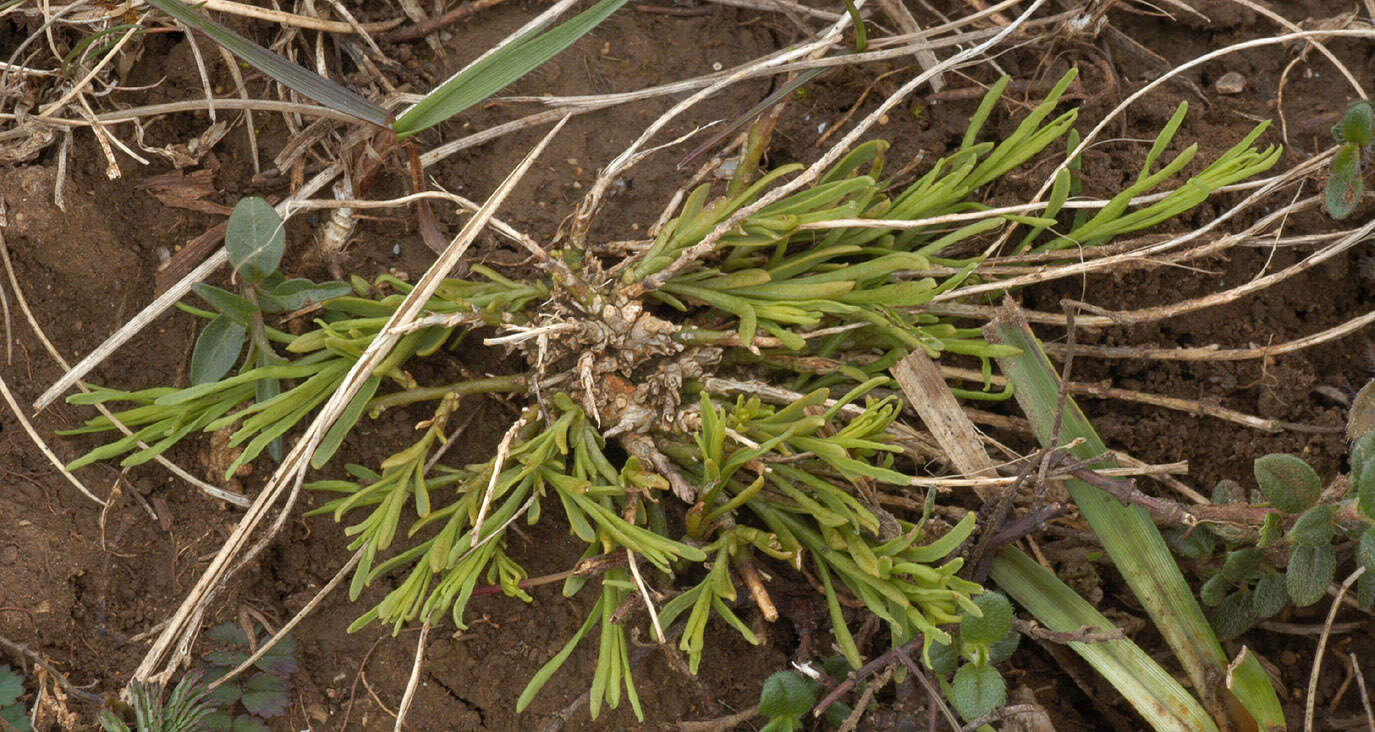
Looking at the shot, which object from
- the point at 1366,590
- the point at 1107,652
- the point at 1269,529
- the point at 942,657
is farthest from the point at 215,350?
the point at 1366,590

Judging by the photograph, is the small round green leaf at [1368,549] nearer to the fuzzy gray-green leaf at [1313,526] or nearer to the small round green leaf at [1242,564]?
the fuzzy gray-green leaf at [1313,526]

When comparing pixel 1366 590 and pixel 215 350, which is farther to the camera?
pixel 215 350

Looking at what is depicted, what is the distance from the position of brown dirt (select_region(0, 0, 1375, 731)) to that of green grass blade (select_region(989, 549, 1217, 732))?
17cm

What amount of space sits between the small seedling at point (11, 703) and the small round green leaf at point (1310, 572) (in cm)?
227

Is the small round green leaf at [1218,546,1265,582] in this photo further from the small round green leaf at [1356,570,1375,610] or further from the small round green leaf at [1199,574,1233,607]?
the small round green leaf at [1356,570,1375,610]

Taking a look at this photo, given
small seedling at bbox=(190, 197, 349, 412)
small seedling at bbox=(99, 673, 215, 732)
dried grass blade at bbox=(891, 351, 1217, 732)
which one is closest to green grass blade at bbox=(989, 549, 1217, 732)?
dried grass blade at bbox=(891, 351, 1217, 732)

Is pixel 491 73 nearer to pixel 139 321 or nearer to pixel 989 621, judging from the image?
pixel 139 321

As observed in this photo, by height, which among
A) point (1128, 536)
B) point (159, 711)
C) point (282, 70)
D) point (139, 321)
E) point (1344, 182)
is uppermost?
point (282, 70)

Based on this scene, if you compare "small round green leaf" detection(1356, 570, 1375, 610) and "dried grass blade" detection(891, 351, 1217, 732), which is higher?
"dried grass blade" detection(891, 351, 1217, 732)

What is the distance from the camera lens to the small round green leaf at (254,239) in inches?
74.7

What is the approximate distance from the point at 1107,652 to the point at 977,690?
28 cm

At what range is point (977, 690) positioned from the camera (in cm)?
171

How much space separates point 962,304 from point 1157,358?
1.46 ft

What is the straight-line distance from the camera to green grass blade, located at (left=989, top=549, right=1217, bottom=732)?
68.5 inches
